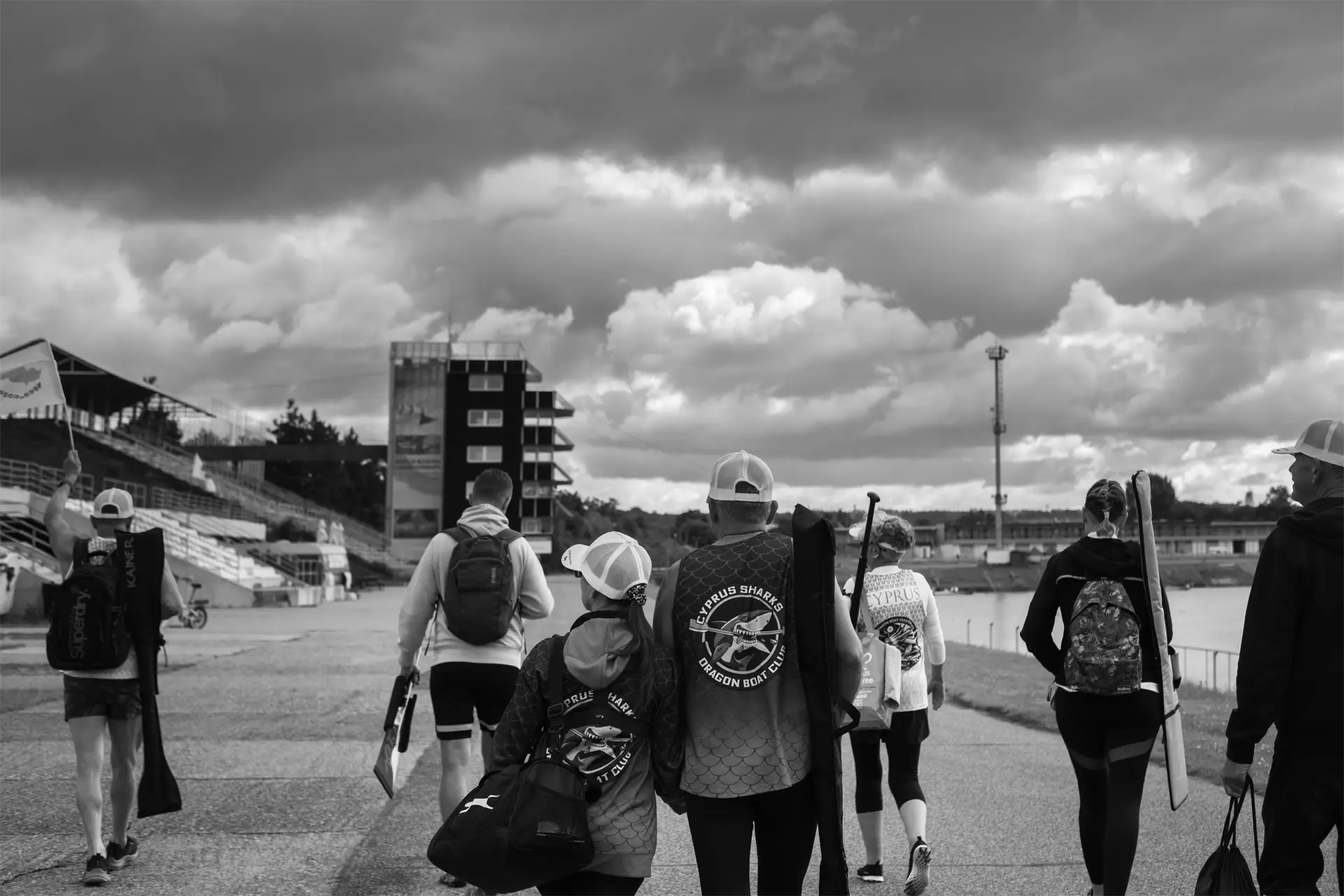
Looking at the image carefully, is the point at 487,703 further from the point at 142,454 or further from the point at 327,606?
the point at 142,454

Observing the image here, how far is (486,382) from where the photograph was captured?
108 meters

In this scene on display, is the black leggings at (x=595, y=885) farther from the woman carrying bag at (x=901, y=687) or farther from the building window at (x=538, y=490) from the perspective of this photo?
the building window at (x=538, y=490)

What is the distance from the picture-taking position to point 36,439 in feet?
191

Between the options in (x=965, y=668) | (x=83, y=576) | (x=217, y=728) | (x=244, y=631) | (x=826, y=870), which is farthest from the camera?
(x=244, y=631)

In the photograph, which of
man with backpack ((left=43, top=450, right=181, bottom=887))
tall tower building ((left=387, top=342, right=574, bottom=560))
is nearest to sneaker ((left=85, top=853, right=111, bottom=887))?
man with backpack ((left=43, top=450, right=181, bottom=887))

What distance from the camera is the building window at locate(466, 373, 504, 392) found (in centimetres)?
10712

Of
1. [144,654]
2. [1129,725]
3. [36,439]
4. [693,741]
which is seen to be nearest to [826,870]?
[693,741]

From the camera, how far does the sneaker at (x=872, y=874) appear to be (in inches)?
241

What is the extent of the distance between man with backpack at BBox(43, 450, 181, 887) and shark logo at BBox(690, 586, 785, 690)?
345 cm

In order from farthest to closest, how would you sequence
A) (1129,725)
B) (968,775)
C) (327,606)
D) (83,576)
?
(327,606) < (968,775) < (83,576) < (1129,725)

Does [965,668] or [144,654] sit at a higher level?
[144,654]

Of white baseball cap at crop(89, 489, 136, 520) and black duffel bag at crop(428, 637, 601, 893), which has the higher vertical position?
white baseball cap at crop(89, 489, 136, 520)

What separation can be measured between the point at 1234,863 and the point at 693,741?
1854 mm

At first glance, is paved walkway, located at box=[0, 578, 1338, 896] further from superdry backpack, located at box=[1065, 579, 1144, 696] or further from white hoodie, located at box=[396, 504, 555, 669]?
superdry backpack, located at box=[1065, 579, 1144, 696]
